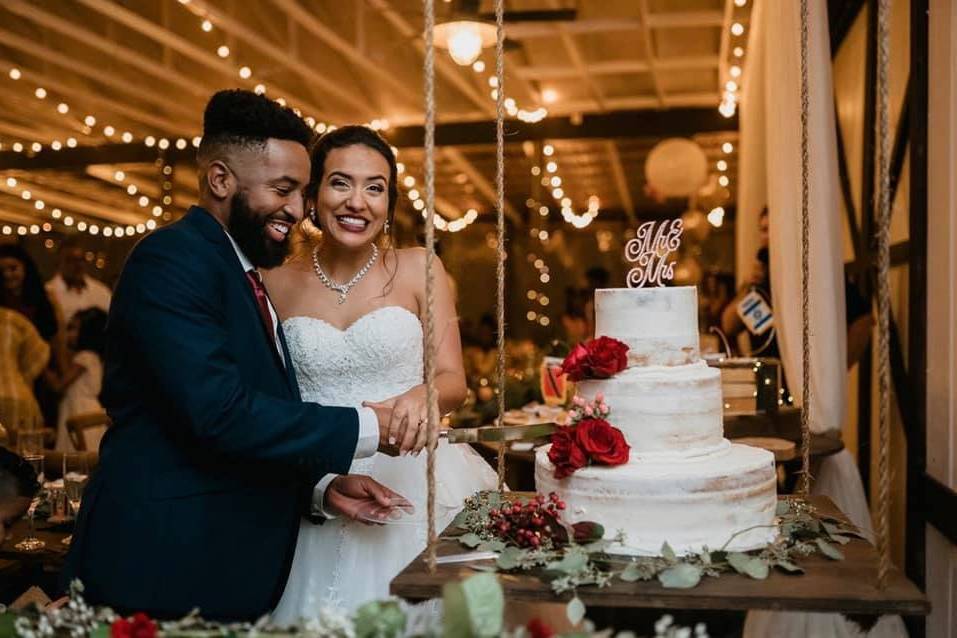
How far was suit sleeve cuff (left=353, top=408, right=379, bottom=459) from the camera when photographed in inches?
78.2

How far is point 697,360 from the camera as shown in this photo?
2.20 metres

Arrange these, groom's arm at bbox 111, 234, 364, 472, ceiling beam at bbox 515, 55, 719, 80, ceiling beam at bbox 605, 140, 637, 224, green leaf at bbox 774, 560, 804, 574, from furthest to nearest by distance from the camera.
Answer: ceiling beam at bbox 605, 140, 637, 224 < ceiling beam at bbox 515, 55, 719, 80 < groom's arm at bbox 111, 234, 364, 472 < green leaf at bbox 774, 560, 804, 574

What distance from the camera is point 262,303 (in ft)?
7.22

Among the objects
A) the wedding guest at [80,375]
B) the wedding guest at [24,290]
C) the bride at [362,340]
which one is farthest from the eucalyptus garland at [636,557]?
the wedding guest at [80,375]

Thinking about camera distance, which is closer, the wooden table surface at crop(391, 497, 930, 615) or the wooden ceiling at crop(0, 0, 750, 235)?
the wooden table surface at crop(391, 497, 930, 615)

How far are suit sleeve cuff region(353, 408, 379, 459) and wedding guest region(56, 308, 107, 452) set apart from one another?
16.3 feet

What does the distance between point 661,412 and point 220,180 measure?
112 centimetres

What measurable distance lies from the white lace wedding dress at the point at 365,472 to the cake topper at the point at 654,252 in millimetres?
739

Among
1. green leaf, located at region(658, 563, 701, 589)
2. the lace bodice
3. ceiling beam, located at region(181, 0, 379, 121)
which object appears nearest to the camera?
green leaf, located at region(658, 563, 701, 589)

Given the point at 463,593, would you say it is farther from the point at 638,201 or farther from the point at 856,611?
the point at 638,201

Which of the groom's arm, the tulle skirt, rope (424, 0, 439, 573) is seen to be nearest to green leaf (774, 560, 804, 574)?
rope (424, 0, 439, 573)

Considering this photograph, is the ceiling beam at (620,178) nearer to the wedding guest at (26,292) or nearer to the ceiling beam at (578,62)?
the ceiling beam at (578,62)

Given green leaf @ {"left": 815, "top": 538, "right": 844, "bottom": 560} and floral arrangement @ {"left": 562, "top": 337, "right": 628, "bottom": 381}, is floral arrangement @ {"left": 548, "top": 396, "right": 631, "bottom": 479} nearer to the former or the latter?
floral arrangement @ {"left": 562, "top": 337, "right": 628, "bottom": 381}

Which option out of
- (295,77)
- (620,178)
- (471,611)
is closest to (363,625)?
(471,611)
